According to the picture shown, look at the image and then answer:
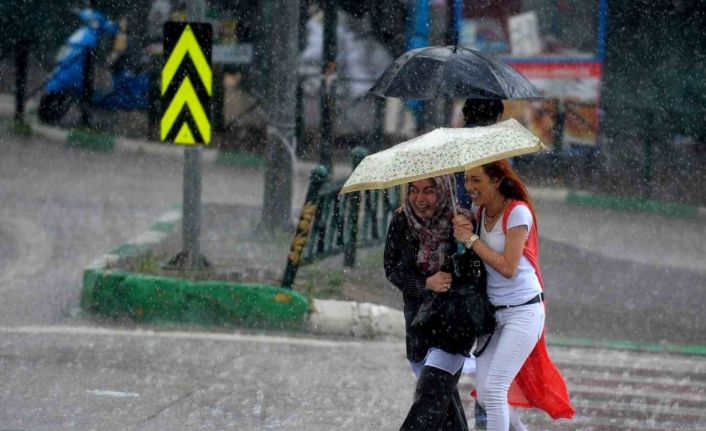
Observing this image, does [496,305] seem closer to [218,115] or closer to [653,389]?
[653,389]

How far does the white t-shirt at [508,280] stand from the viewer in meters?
5.45

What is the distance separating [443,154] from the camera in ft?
17.3

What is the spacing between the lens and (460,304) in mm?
5328

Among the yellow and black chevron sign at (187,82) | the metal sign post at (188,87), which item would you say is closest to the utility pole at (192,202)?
the metal sign post at (188,87)

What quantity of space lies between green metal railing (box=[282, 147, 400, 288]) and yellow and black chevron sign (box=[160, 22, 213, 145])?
0.98 metres

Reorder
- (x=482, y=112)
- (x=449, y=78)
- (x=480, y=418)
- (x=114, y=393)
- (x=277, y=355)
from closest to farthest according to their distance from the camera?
(x=449, y=78), (x=482, y=112), (x=480, y=418), (x=114, y=393), (x=277, y=355)

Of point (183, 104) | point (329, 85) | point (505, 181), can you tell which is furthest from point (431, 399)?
point (329, 85)

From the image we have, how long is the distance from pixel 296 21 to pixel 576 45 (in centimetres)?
580

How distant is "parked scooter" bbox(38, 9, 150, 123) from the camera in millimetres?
18516

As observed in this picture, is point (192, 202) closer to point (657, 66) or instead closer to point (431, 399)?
point (431, 399)

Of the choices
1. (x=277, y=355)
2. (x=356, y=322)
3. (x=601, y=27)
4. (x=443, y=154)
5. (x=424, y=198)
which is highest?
(x=601, y=27)

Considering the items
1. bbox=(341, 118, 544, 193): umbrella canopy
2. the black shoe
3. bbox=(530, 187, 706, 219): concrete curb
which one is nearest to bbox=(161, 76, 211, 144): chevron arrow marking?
the black shoe

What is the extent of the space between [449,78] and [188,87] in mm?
4139

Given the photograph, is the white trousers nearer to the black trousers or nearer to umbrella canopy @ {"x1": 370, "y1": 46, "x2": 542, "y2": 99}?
the black trousers
